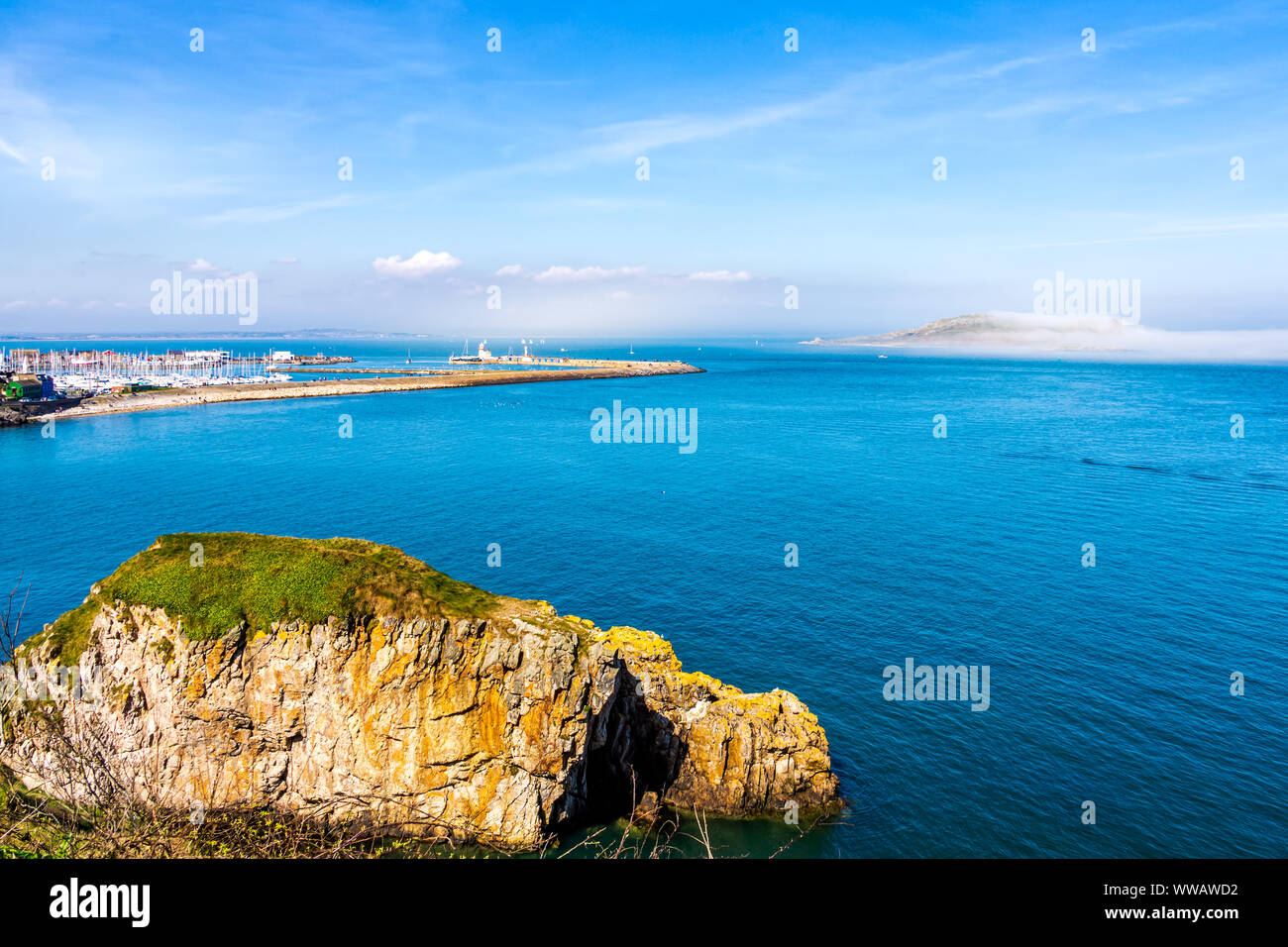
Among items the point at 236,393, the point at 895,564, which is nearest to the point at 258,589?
the point at 895,564

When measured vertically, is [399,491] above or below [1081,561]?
above

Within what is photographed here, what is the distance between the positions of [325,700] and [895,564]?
132ft

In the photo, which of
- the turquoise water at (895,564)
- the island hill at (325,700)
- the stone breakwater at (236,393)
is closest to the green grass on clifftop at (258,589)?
the island hill at (325,700)

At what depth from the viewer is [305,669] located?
25094 mm

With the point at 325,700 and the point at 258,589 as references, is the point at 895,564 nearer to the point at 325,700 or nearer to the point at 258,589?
the point at 325,700

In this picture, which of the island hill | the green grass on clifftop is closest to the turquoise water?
the island hill

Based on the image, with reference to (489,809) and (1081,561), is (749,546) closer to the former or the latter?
(1081,561)

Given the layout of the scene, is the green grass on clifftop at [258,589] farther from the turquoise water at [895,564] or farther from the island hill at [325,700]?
the turquoise water at [895,564]

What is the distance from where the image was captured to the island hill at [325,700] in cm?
2512

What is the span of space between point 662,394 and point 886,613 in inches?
5572

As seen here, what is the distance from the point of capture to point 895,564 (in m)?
52.4

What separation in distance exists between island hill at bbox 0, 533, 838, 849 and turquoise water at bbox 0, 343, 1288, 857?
8.61 m

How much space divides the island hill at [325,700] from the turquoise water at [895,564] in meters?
8.61
